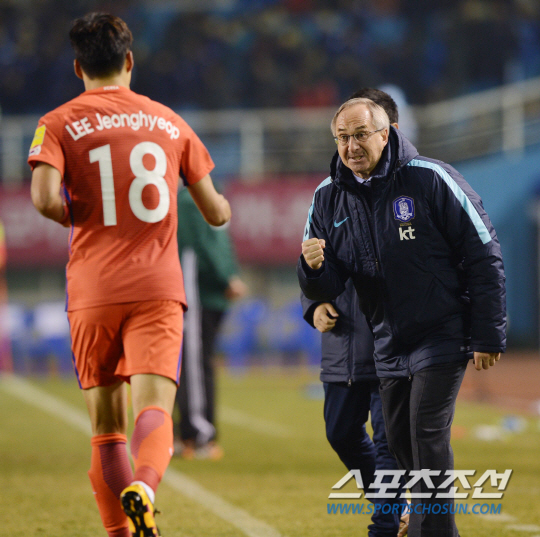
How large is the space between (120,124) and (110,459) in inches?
53.4

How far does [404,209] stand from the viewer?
12.4 feet

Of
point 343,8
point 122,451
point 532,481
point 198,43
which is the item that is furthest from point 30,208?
point 122,451

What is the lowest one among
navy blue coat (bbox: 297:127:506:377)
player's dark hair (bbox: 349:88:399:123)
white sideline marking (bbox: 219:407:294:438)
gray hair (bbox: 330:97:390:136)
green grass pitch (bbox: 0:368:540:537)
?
white sideline marking (bbox: 219:407:294:438)

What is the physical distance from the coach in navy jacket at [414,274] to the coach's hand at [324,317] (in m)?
0.33

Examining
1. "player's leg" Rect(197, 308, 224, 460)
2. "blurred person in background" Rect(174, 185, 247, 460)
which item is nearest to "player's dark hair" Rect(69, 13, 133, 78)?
"blurred person in background" Rect(174, 185, 247, 460)

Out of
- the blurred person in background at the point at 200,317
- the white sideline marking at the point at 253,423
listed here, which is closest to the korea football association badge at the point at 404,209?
the blurred person in background at the point at 200,317

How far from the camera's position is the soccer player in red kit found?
140 inches

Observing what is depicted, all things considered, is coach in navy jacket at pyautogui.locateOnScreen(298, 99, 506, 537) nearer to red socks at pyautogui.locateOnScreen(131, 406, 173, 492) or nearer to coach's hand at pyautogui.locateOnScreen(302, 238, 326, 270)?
coach's hand at pyautogui.locateOnScreen(302, 238, 326, 270)

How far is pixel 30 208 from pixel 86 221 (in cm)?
1540

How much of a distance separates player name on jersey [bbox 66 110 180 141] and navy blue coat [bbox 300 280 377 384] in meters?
1.14

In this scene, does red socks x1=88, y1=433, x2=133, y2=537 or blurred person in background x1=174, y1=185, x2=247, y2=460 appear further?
blurred person in background x1=174, y1=185, x2=247, y2=460

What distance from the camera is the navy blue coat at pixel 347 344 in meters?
4.31

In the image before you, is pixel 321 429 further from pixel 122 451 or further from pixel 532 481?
pixel 122 451

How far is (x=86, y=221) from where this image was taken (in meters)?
3.64
